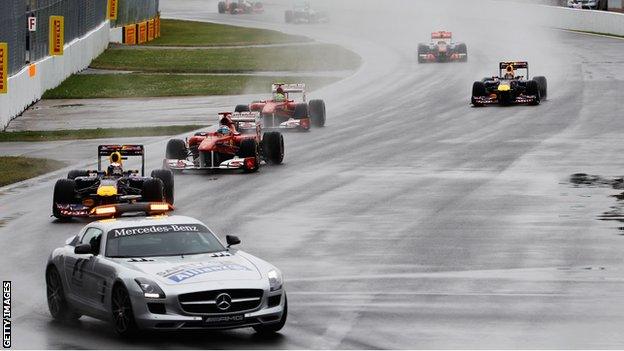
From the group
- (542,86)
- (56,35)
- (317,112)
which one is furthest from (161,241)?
(56,35)

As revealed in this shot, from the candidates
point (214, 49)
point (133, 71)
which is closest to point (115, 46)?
point (214, 49)

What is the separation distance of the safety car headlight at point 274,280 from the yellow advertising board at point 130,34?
8237cm

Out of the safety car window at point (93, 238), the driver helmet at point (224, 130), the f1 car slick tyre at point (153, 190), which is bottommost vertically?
the driver helmet at point (224, 130)

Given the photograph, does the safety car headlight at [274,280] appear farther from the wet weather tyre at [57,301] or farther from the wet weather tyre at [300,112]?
the wet weather tyre at [300,112]

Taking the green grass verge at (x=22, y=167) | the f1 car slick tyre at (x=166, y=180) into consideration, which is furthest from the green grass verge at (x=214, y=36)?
the f1 car slick tyre at (x=166, y=180)

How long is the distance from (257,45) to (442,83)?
31682mm

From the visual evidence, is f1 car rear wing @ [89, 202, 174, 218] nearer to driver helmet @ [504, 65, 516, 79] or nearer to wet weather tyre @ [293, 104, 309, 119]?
wet weather tyre @ [293, 104, 309, 119]

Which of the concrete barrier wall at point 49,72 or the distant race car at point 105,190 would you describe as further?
the concrete barrier wall at point 49,72

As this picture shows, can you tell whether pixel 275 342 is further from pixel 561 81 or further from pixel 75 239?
pixel 561 81

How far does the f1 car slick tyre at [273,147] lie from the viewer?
127 ft

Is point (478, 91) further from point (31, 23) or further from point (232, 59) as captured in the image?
point (232, 59)

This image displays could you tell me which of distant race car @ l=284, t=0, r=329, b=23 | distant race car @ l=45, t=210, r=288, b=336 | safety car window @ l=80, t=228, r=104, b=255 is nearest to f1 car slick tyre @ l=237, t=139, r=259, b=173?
distant race car @ l=45, t=210, r=288, b=336

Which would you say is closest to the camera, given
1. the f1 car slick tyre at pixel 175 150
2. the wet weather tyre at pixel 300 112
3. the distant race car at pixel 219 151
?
the distant race car at pixel 219 151

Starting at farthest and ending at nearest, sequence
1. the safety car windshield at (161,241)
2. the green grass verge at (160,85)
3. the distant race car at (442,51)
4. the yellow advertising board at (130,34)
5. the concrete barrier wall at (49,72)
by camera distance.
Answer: the yellow advertising board at (130,34) → the distant race car at (442,51) → the green grass verge at (160,85) → the concrete barrier wall at (49,72) → the safety car windshield at (161,241)
